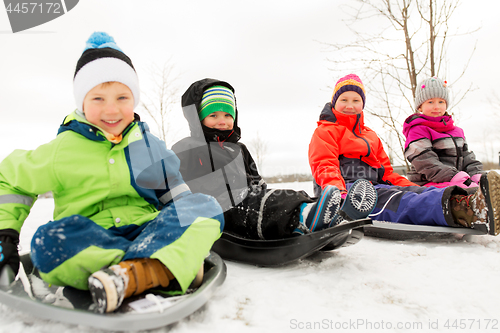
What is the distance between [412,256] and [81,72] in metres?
2.14

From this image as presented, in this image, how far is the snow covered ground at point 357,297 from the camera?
1.06 m

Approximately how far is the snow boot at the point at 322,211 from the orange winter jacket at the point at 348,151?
88cm

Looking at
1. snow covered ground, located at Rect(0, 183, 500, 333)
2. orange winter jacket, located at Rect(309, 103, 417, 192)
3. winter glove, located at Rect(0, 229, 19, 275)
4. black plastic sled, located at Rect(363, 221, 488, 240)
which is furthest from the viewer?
orange winter jacket, located at Rect(309, 103, 417, 192)

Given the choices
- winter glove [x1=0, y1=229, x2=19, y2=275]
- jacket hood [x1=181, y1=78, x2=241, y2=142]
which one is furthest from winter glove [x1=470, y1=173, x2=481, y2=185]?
winter glove [x1=0, y1=229, x2=19, y2=275]

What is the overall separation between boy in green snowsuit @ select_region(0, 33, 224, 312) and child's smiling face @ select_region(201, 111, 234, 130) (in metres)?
0.57

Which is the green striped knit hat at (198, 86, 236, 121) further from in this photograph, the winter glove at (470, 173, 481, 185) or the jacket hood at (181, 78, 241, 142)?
the winter glove at (470, 173, 481, 185)

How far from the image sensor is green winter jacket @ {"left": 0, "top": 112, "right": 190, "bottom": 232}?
1.35 m

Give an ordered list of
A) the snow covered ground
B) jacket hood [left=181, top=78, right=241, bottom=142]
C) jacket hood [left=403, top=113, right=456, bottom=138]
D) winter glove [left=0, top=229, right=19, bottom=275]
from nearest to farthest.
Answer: the snow covered ground
winter glove [left=0, top=229, right=19, bottom=275]
jacket hood [left=181, top=78, right=241, bottom=142]
jacket hood [left=403, top=113, right=456, bottom=138]

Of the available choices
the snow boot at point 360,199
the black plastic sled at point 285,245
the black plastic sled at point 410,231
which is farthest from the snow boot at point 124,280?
the black plastic sled at point 410,231

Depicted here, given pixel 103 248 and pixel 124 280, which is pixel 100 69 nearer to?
pixel 103 248

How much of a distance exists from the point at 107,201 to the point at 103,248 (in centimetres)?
36

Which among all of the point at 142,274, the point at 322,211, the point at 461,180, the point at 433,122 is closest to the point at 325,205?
the point at 322,211

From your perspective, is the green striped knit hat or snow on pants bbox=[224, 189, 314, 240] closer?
snow on pants bbox=[224, 189, 314, 240]

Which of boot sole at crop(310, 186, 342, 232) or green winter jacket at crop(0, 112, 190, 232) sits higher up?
green winter jacket at crop(0, 112, 190, 232)
